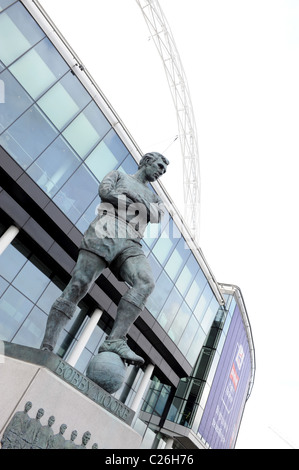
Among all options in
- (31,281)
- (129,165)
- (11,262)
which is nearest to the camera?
(11,262)

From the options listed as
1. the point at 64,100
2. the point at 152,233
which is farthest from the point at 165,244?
the point at 64,100

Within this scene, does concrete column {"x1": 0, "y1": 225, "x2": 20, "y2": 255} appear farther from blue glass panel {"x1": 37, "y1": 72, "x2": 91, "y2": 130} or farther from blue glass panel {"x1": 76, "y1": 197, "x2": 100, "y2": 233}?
blue glass panel {"x1": 37, "y1": 72, "x2": 91, "y2": 130}

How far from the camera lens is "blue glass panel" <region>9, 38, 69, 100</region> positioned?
14.6 m

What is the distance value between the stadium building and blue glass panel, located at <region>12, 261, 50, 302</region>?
0.04 m

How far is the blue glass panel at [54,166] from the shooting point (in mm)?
14617

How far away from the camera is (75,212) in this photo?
15.8m

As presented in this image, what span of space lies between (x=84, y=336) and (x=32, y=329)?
2638mm

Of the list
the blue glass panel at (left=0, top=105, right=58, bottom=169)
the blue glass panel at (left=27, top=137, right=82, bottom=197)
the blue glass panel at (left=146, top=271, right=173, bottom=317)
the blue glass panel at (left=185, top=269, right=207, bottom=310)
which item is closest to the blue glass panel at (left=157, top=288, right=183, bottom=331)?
the blue glass panel at (left=146, top=271, right=173, bottom=317)

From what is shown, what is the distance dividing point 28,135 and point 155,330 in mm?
Result: 10979

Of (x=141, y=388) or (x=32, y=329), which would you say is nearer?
(x=32, y=329)

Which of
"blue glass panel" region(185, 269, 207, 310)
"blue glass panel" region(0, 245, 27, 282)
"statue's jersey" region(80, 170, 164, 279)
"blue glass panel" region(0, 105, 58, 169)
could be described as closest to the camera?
"statue's jersey" region(80, 170, 164, 279)

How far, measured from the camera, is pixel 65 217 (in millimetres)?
15250

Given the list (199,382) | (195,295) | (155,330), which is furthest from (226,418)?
(155,330)

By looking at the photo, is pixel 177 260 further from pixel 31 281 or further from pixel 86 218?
pixel 31 281
